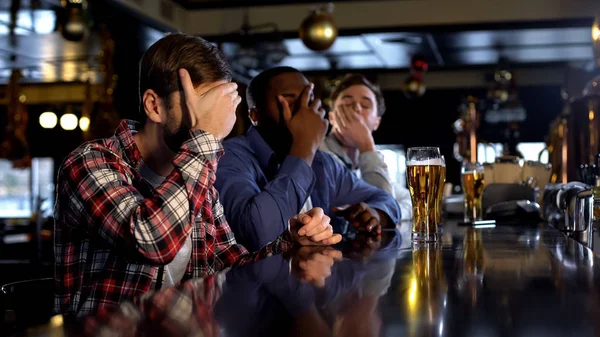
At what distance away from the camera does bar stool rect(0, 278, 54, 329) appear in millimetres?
1294

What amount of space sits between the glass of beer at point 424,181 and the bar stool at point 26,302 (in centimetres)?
76

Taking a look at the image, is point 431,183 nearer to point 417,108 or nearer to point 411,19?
point 411,19

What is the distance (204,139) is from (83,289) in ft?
1.09

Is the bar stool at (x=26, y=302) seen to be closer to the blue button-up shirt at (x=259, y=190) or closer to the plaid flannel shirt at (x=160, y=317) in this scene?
the blue button-up shirt at (x=259, y=190)

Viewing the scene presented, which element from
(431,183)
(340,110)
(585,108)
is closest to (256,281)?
(431,183)

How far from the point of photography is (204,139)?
1.32 meters

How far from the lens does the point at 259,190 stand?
2.01 meters

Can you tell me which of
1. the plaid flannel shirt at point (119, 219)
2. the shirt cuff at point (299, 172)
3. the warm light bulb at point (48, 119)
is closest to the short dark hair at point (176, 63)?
the plaid flannel shirt at point (119, 219)

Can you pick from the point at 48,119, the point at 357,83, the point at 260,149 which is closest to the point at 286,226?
the point at 260,149

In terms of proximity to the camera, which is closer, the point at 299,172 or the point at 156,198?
the point at 156,198

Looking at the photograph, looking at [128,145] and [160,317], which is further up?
[128,145]

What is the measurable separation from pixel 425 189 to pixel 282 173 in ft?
1.44

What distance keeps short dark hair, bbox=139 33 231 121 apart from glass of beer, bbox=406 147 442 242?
482mm

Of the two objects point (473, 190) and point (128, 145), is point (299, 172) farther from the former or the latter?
point (473, 190)
